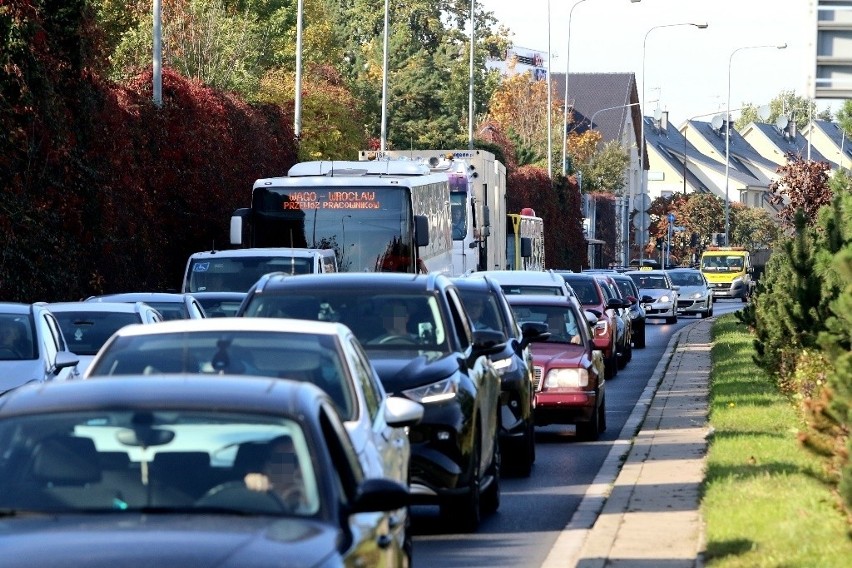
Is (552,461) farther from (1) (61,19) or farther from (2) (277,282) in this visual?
(1) (61,19)

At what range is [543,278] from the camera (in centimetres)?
2375

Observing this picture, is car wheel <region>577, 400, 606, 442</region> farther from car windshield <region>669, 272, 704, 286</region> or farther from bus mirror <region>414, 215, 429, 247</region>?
car windshield <region>669, 272, 704, 286</region>

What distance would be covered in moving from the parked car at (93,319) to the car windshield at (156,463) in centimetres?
1269

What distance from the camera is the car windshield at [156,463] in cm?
606

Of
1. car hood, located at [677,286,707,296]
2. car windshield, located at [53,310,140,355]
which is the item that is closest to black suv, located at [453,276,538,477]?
car windshield, located at [53,310,140,355]

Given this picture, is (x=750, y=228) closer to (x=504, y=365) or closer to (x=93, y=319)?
(x=93, y=319)

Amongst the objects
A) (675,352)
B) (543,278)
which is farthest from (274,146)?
(543,278)

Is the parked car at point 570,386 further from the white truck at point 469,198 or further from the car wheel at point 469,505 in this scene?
the white truck at point 469,198

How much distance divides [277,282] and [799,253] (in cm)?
945

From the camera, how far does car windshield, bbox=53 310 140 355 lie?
62.5 feet

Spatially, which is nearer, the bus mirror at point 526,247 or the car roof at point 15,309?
the car roof at point 15,309

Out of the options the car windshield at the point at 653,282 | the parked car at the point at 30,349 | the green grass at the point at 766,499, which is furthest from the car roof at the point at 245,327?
the car windshield at the point at 653,282

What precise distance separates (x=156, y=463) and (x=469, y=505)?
5.80m

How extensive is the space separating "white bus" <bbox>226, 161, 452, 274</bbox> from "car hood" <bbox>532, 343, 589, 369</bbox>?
27.3 ft
